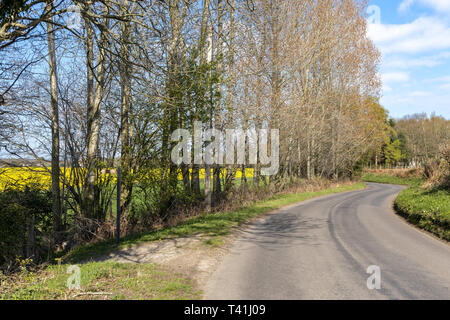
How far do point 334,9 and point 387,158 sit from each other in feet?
179

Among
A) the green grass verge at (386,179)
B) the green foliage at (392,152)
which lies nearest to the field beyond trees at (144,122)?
the green grass verge at (386,179)

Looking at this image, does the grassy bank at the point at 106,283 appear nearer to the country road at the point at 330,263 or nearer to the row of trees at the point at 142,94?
the country road at the point at 330,263

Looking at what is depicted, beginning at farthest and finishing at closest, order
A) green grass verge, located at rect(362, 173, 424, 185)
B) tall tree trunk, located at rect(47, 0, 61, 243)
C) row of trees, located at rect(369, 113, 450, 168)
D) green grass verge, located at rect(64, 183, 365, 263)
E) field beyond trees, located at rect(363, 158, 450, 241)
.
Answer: row of trees, located at rect(369, 113, 450, 168)
green grass verge, located at rect(362, 173, 424, 185)
tall tree trunk, located at rect(47, 0, 61, 243)
field beyond trees, located at rect(363, 158, 450, 241)
green grass verge, located at rect(64, 183, 365, 263)

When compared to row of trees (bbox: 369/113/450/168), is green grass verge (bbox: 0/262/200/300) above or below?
below

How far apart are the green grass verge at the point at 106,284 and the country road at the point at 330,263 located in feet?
2.15

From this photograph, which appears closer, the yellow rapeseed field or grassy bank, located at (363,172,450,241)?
the yellow rapeseed field

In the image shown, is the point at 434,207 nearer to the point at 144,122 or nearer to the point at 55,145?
the point at 144,122

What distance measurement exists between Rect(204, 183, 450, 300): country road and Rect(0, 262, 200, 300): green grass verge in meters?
0.65

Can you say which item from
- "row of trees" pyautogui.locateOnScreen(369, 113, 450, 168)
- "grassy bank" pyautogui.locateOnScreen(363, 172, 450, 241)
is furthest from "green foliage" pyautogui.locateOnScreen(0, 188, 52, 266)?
"row of trees" pyautogui.locateOnScreen(369, 113, 450, 168)

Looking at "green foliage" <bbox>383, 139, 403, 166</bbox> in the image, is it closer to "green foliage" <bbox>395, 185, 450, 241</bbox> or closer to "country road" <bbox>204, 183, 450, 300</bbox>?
"green foliage" <bbox>395, 185, 450, 241</bbox>

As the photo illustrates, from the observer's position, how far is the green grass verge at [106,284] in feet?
16.5

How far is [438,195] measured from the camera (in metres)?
15.7

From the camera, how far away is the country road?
17.5ft

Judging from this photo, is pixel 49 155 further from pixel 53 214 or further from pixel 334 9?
pixel 334 9
